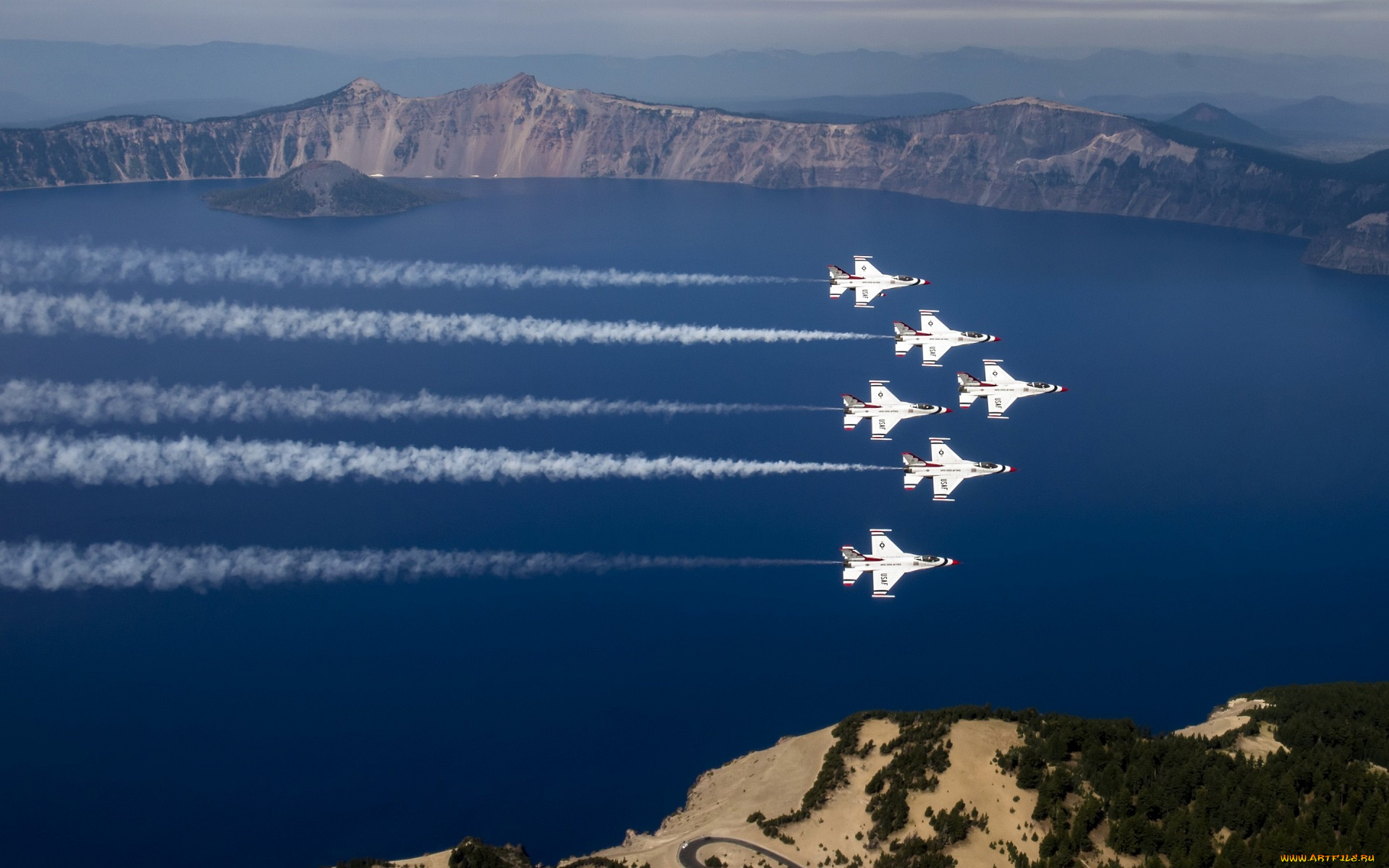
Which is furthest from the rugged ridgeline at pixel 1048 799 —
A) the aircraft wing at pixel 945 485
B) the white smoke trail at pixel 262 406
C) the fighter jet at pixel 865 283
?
the white smoke trail at pixel 262 406

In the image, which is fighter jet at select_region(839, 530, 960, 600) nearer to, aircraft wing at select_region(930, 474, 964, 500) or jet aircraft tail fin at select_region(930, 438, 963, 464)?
aircraft wing at select_region(930, 474, 964, 500)

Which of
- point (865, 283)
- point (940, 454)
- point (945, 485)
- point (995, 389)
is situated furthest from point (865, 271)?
point (945, 485)

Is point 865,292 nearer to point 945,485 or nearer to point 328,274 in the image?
point 945,485

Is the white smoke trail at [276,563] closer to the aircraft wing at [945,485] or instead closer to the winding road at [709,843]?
the aircraft wing at [945,485]

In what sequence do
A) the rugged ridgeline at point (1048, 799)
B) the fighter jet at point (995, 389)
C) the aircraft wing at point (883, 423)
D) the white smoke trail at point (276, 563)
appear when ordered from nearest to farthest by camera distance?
the rugged ridgeline at point (1048, 799), the aircraft wing at point (883, 423), the white smoke trail at point (276, 563), the fighter jet at point (995, 389)

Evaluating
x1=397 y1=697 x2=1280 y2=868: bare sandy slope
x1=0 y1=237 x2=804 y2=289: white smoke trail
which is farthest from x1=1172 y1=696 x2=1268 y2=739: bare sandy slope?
x1=0 y1=237 x2=804 y2=289: white smoke trail

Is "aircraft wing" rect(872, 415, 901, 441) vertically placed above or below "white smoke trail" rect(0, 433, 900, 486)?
above

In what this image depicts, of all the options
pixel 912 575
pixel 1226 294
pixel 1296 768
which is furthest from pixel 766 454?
pixel 1226 294
